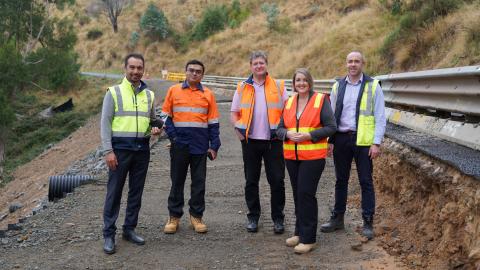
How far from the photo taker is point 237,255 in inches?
214

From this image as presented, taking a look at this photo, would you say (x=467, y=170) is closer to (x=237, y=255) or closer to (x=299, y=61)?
(x=237, y=255)

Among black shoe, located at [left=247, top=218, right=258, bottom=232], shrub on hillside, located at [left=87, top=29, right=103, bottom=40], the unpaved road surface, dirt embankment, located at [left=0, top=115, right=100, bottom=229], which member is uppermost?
shrub on hillside, located at [left=87, top=29, right=103, bottom=40]

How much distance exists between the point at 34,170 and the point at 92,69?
45224 millimetres

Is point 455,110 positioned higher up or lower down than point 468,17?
lower down

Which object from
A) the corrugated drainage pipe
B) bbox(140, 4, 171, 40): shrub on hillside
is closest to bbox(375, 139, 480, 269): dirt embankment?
the corrugated drainage pipe

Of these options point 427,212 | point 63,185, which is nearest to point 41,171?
point 63,185

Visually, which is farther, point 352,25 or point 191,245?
point 352,25

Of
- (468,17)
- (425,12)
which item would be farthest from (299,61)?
(468,17)

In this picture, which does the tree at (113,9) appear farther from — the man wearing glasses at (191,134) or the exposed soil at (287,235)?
the man wearing glasses at (191,134)

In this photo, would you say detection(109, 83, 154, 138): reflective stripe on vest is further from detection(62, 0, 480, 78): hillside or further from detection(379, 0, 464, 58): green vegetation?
detection(379, 0, 464, 58): green vegetation

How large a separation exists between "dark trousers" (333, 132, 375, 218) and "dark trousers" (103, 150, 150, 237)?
84.5 inches

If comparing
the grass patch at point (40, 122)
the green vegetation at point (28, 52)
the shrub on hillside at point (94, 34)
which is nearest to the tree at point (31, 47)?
the green vegetation at point (28, 52)

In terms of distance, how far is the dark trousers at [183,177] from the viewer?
20.3 feet

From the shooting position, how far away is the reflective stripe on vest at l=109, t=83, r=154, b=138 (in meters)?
5.71
